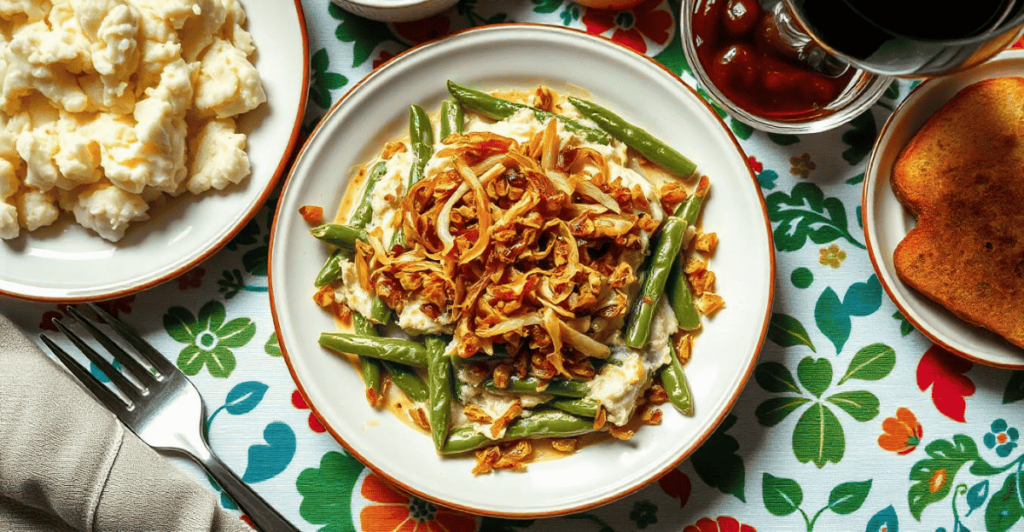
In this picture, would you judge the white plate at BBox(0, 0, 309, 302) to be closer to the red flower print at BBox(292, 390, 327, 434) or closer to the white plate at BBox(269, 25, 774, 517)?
the white plate at BBox(269, 25, 774, 517)

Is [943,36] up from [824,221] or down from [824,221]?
up

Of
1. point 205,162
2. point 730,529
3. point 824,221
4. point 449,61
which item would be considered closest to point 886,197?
point 824,221

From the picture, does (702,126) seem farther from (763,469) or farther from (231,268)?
(231,268)

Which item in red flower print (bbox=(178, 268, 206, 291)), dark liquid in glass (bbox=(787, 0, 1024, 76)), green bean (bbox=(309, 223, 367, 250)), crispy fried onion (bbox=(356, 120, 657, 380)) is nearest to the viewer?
dark liquid in glass (bbox=(787, 0, 1024, 76))

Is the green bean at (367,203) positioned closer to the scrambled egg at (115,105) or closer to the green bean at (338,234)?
the green bean at (338,234)

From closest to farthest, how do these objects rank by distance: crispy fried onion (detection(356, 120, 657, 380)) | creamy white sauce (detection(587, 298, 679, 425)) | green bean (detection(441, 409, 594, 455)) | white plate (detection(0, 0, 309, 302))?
crispy fried onion (detection(356, 120, 657, 380)) → creamy white sauce (detection(587, 298, 679, 425)) → green bean (detection(441, 409, 594, 455)) → white plate (detection(0, 0, 309, 302))

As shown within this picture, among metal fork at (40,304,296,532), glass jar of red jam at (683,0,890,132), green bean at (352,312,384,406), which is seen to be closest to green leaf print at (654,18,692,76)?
glass jar of red jam at (683,0,890,132)
